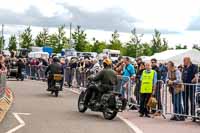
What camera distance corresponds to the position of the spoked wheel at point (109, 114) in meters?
15.7

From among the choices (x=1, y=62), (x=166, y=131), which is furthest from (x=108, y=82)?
(x=1, y=62)

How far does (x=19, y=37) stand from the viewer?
90.9 metres

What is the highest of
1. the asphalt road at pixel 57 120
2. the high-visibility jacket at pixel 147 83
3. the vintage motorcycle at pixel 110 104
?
the high-visibility jacket at pixel 147 83

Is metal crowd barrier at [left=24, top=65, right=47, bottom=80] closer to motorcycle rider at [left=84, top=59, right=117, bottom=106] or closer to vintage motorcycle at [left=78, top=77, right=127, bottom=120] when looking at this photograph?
motorcycle rider at [left=84, top=59, right=117, bottom=106]

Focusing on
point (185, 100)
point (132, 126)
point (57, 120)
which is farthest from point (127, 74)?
point (132, 126)

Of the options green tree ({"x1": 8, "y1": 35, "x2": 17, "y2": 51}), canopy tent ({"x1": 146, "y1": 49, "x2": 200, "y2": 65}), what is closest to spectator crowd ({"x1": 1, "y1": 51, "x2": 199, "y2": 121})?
canopy tent ({"x1": 146, "y1": 49, "x2": 200, "y2": 65})

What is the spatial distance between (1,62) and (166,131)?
357 inches

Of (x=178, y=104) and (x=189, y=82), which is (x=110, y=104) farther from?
(x=189, y=82)

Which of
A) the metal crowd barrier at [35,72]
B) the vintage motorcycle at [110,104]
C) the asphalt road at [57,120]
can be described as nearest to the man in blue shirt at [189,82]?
the vintage motorcycle at [110,104]

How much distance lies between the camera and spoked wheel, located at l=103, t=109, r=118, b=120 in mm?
15727

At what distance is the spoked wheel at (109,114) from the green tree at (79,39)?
6604 centimetres

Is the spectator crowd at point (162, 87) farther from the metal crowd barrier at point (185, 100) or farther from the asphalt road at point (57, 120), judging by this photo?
the asphalt road at point (57, 120)

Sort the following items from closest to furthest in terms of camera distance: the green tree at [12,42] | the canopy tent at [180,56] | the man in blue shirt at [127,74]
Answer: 1. the man in blue shirt at [127,74]
2. the canopy tent at [180,56]
3. the green tree at [12,42]

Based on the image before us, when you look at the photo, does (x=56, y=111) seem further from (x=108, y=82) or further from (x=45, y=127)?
(x=45, y=127)
